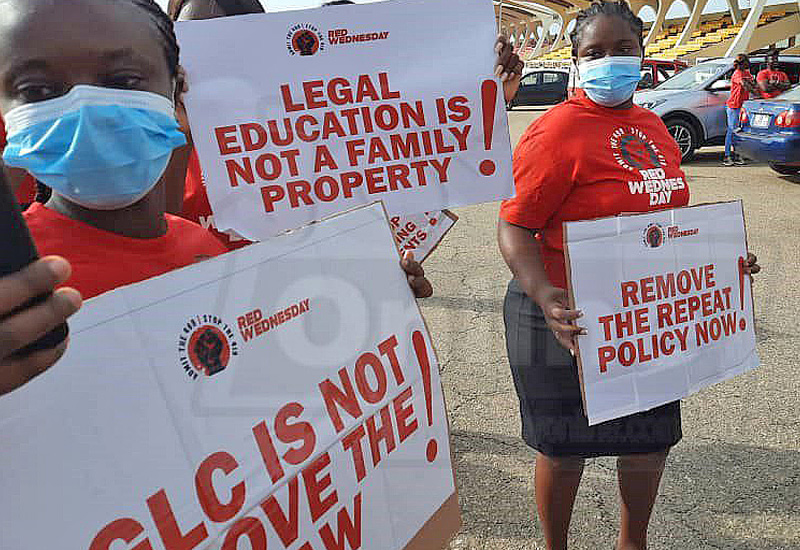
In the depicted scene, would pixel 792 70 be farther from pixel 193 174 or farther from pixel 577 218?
pixel 193 174

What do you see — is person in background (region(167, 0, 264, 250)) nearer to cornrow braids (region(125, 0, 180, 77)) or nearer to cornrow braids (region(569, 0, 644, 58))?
cornrow braids (region(125, 0, 180, 77))

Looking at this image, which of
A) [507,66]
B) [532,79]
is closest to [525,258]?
[507,66]

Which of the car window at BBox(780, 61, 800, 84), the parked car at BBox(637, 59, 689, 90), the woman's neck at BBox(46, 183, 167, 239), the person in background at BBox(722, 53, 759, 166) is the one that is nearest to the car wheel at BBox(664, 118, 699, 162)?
the person in background at BBox(722, 53, 759, 166)

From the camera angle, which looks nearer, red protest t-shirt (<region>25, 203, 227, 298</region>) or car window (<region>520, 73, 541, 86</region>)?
red protest t-shirt (<region>25, 203, 227, 298</region>)

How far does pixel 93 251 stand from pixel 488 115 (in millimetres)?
1101

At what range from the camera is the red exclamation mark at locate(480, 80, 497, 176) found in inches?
74.6

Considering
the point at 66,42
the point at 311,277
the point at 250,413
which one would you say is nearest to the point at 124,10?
the point at 66,42

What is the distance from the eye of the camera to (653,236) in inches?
73.0

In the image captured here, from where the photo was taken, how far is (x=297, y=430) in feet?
3.65

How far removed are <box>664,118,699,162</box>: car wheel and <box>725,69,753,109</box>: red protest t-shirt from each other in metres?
0.74

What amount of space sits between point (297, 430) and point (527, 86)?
70.9 feet

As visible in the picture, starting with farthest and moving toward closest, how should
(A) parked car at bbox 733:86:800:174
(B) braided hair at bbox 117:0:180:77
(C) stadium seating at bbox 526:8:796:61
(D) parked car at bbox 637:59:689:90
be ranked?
(C) stadium seating at bbox 526:8:796:61 < (D) parked car at bbox 637:59:689:90 < (A) parked car at bbox 733:86:800:174 < (B) braided hair at bbox 117:0:180:77

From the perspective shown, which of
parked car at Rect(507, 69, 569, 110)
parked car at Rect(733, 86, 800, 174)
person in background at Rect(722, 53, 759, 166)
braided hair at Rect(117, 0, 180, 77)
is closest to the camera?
braided hair at Rect(117, 0, 180, 77)

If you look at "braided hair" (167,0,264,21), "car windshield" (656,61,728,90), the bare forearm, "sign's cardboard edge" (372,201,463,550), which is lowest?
"car windshield" (656,61,728,90)
